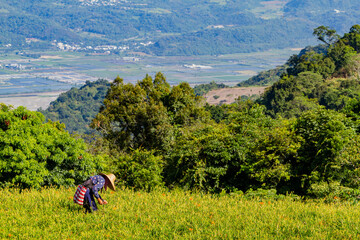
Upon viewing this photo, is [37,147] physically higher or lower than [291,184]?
higher

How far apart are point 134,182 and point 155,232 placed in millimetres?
7583

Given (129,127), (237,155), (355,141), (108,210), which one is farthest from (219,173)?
(129,127)

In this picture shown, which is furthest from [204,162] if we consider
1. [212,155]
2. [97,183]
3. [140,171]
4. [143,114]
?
[97,183]

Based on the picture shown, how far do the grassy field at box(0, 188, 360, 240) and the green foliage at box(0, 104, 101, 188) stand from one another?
3.79m

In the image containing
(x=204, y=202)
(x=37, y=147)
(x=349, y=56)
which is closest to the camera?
(x=204, y=202)

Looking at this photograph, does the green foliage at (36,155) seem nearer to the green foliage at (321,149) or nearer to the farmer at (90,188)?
the farmer at (90,188)

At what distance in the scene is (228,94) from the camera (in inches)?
4641

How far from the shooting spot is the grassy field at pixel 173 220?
7.07 m

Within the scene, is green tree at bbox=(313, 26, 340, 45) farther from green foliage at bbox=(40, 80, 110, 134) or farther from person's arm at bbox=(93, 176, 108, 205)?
person's arm at bbox=(93, 176, 108, 205)

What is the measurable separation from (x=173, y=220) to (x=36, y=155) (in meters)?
7.41

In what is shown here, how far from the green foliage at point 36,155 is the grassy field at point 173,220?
3788 millimetres

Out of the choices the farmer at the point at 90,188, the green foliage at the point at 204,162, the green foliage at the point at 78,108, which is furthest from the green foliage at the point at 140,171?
the green foliage at the point at 78,108

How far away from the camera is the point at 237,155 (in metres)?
14.8

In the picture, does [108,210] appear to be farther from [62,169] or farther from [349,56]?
[349,56]
